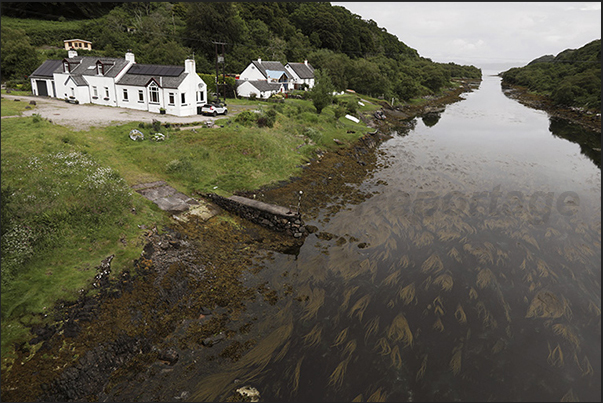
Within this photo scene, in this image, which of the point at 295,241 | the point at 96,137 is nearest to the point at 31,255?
the point at 295,241

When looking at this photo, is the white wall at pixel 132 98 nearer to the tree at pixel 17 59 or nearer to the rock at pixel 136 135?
the rock at pixel 136 135

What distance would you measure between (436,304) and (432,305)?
253mm

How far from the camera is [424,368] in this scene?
41.4 feet

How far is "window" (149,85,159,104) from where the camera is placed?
40500 mm

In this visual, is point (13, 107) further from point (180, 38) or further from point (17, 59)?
point (180, 38)

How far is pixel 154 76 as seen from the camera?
40812 mm

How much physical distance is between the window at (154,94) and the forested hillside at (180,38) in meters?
27.7

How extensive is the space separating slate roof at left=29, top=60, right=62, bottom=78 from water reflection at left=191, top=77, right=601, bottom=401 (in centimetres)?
4925

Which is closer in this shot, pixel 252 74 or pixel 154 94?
pixel 154 94

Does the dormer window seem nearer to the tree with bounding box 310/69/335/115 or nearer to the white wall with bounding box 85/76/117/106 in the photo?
the white wall with bounding box 85/76/117/106

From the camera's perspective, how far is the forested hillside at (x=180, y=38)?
6544 centimetres

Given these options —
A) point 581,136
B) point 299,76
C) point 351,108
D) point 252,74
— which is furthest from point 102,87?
point 581,136

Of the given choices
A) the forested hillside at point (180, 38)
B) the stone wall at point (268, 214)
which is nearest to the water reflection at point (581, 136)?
the forested hillside at point (180, 38)

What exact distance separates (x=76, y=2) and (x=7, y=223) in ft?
359
